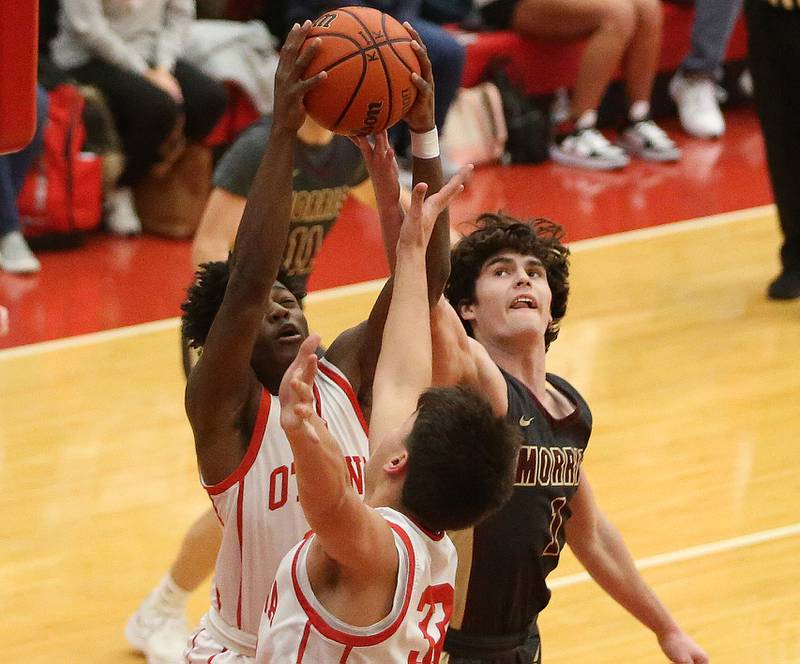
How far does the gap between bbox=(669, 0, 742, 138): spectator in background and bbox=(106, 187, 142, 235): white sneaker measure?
4.01 metres

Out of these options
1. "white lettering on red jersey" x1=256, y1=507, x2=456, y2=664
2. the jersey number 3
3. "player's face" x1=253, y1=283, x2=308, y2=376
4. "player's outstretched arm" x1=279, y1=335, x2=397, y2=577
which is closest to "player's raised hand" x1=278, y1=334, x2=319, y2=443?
"player's outstretched arm" x1=279, y1=335, x2=397, y2=577

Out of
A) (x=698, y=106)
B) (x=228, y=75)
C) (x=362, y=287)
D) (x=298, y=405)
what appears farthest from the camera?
(x=698, y=106)

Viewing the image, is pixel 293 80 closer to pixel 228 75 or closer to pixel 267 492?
pixel 267 492

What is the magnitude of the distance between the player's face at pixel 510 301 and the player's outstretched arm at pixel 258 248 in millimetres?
759

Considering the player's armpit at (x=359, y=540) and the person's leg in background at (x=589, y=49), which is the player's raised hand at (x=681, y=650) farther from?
the person's leg in background at (x=589, y=49)

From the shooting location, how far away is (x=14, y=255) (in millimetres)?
7828

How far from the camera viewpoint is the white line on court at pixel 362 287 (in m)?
7.00

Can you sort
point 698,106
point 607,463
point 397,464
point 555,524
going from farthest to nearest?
point 698,106 → point 607,463 → point 555,524 → point 397,464

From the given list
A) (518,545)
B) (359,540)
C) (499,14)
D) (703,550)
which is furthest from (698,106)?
Result: (359,540)

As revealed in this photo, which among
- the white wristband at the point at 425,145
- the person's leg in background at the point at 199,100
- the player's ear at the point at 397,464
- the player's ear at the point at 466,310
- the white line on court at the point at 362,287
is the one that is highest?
the white wristband at the point at 425,145

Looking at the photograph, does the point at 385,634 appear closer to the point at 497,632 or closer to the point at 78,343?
the point at 497,632

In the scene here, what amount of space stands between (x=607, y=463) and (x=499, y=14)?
486cm

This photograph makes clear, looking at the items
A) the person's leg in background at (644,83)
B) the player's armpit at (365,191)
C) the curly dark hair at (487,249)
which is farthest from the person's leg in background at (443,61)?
the curly dark hair at (487,249)

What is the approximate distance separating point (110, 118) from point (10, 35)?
213 inches
